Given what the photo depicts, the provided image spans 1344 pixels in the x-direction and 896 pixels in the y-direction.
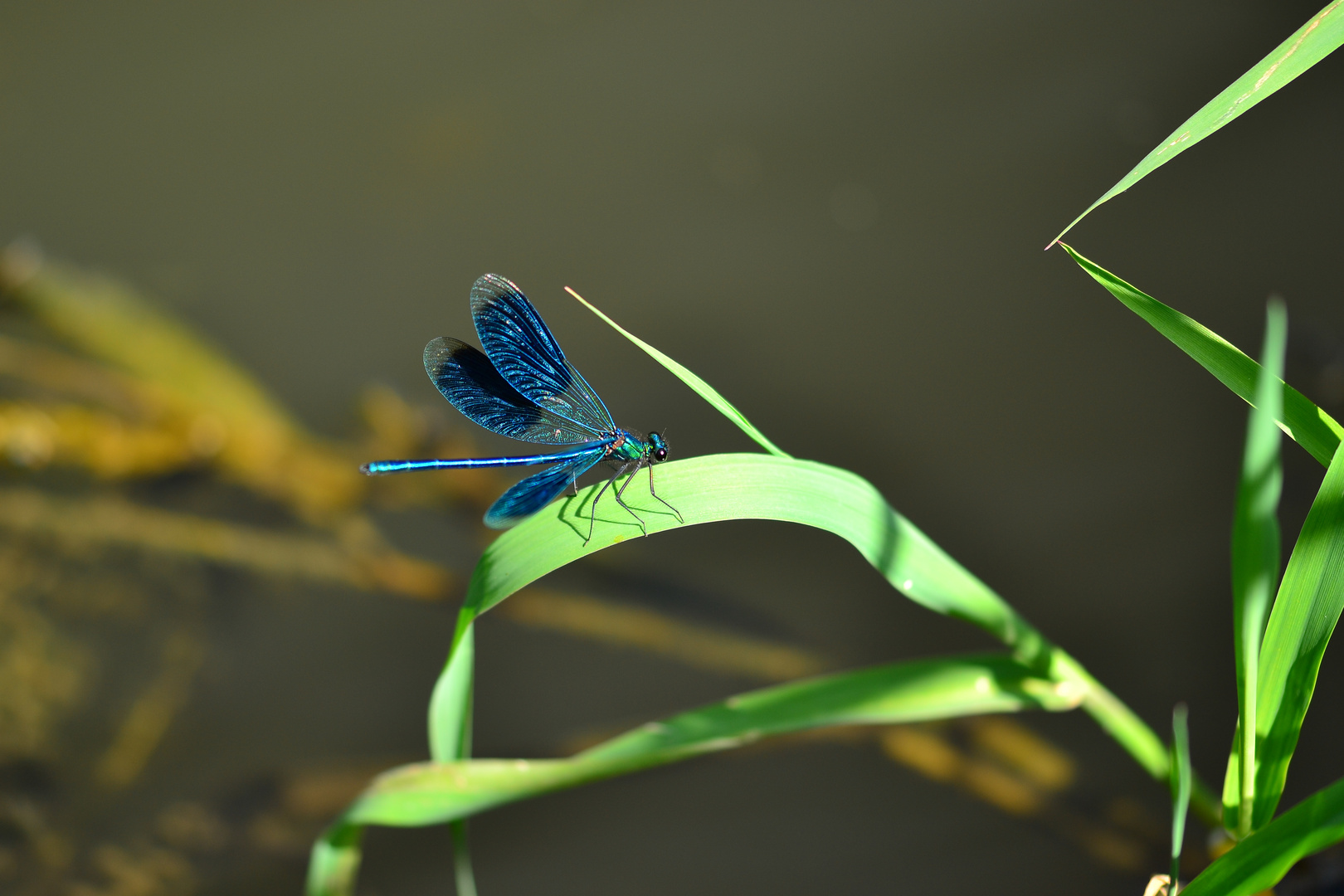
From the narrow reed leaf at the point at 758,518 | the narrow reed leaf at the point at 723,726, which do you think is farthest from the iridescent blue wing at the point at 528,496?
the narrow reed leaf at the point at 723,726

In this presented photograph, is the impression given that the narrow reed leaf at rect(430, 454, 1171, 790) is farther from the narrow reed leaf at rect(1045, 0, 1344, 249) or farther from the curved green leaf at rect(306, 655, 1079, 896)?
the narrow reed leaf at rect(1045, 0, 1344, 249)

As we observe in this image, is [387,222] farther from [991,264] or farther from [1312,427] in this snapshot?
[1312,427]

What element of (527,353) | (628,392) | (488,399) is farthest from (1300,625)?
(628,392)

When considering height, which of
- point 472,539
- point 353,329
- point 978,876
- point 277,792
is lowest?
point 978,876

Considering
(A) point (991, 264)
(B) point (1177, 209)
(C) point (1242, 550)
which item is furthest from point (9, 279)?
(B) point (1177, 209)

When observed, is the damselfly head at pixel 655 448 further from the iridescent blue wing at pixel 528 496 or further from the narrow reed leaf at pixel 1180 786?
the narrow reed leaf at pixel 1180 786

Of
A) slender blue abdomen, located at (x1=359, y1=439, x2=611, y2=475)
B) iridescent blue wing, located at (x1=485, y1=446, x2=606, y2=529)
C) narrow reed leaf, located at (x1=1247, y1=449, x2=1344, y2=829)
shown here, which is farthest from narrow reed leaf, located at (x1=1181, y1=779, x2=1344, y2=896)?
slender blue abdomen, located at (x1=359, y1=439, x2=611, y2=475)
